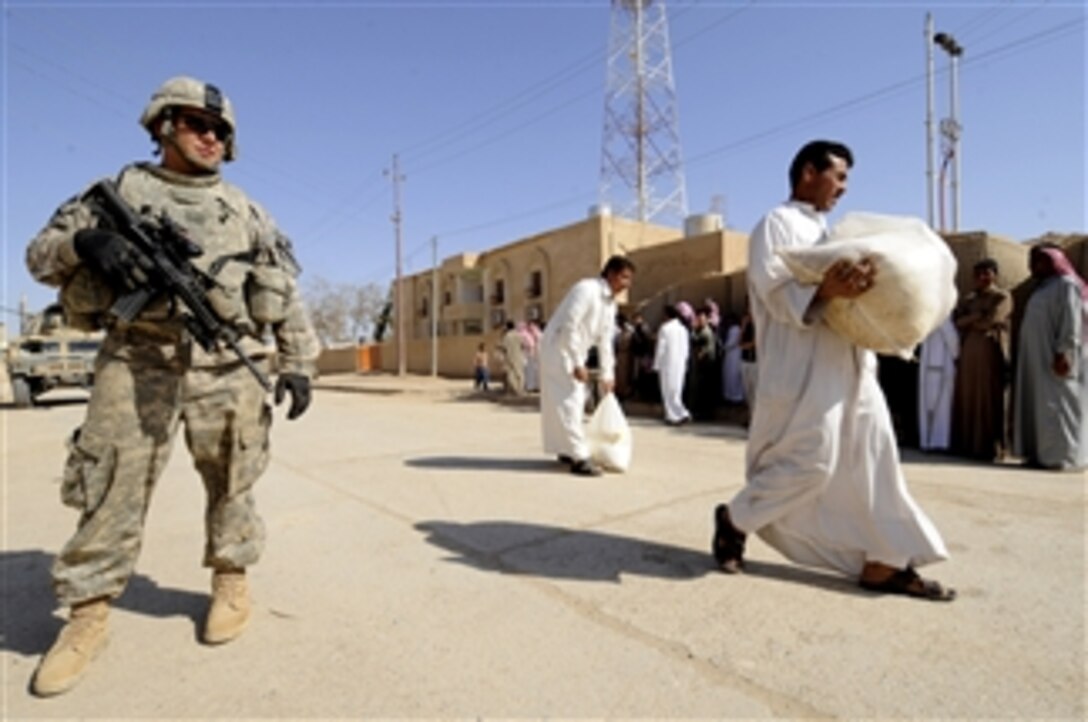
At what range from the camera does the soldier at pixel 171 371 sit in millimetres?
1761

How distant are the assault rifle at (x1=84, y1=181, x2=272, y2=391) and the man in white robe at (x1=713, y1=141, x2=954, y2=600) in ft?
6.31

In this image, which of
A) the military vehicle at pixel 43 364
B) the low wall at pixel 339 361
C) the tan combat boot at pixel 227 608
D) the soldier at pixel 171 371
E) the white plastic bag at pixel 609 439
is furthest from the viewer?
the low wall at pixel 339 361

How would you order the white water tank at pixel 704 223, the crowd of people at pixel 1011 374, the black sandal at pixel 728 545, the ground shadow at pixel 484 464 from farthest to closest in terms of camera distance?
the white water tank at pixel 704 223 < the ground shadow at pixel 484 464 < the crowd of people at pixel 1011 374 < the black sandal at pixel 728 545

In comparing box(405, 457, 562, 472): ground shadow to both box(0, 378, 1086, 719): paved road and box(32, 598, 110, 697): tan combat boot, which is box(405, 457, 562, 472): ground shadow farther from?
box(32, 598, 110, 697): tan combat boot

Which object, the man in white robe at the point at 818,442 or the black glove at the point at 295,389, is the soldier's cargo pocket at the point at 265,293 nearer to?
the black glove at the point at 295,389

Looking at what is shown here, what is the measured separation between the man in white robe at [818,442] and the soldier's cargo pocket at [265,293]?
176 cm

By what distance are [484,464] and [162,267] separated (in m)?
3.42

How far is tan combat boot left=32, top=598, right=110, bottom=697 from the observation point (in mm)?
1657

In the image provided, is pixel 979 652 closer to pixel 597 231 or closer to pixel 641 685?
pixel 641 685

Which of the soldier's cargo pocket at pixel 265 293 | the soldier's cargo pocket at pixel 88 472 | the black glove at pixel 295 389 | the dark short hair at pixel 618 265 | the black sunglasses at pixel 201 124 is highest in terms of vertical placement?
the black sunglasses at pixel 201 124

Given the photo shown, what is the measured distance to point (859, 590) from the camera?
2.21m

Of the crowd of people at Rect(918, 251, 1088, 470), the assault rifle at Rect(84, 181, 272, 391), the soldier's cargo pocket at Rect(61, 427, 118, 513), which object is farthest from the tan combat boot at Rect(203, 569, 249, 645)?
the crowd of people at Rect(918, 251, 1088, 470)

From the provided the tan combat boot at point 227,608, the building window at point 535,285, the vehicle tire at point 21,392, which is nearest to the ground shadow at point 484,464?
the tan combat boot at point 227,608

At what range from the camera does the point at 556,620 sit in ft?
6.60
